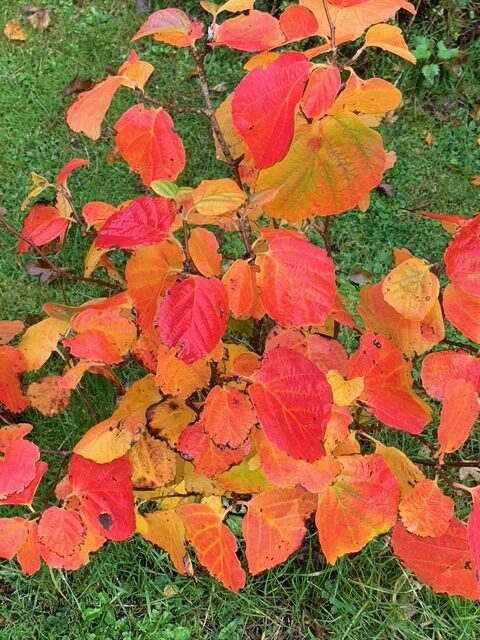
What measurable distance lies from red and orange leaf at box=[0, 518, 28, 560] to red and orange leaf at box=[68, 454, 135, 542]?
0.14 metres

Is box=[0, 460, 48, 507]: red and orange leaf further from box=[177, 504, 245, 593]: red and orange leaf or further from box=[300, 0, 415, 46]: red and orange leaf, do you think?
box=[300, 0, 415, 46]: red and orange leaf

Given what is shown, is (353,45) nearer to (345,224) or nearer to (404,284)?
(345,224)

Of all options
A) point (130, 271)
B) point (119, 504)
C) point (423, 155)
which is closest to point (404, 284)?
point (130, 271)

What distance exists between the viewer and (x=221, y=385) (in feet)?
4.29

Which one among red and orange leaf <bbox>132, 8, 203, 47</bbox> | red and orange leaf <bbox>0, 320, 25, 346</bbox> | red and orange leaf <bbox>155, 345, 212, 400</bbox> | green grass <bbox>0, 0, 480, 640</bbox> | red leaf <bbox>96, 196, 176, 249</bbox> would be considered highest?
red and orange leaf <bbox>132, 8, 203, 47</bbox>

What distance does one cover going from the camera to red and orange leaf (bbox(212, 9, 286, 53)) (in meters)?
1.15

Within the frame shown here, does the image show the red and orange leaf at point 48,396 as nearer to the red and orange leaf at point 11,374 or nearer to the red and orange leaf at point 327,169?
the red and orange leaf at point 11,374

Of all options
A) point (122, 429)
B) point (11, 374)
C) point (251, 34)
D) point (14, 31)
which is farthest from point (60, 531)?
point (14, 31)

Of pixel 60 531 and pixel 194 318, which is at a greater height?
pixel 194 318

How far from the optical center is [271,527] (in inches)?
55.2

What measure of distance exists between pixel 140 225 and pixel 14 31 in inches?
89.8

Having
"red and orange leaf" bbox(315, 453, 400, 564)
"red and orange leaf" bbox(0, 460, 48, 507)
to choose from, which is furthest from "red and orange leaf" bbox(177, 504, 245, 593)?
"red and orange leaf" bbox(0, 460, 48, 507)

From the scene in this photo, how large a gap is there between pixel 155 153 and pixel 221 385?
45 cm

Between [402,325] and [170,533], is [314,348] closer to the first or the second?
[402,325]
